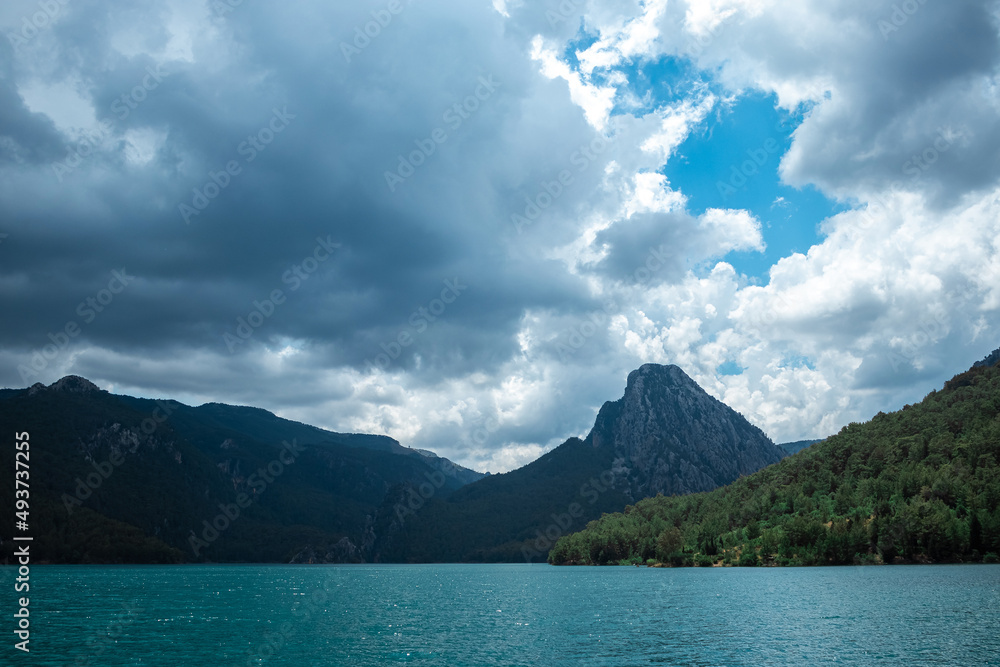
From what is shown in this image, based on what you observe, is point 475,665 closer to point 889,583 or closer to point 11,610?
point 11,610

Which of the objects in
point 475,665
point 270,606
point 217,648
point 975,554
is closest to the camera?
point 475,665

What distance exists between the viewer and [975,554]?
195125 mm

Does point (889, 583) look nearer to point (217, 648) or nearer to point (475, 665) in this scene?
point (475, 665)

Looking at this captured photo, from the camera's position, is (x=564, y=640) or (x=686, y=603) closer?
(x=564, y=640)

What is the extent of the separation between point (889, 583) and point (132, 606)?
15142cm

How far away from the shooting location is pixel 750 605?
10244cm

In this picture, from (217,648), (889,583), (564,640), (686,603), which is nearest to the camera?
(217,648)

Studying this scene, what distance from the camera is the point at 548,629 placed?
265 feet

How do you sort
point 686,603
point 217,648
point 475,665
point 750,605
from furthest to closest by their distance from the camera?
point 686,603, point 750,605, point 217,648, point 475,665

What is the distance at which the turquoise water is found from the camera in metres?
58.8

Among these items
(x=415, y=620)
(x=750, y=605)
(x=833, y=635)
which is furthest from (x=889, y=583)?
(x=415, y=620)

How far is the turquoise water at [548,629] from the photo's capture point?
58.8 metres

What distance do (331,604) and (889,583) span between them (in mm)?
117031

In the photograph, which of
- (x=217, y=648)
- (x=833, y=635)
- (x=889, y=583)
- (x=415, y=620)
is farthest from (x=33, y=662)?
(x=889, y=583)
